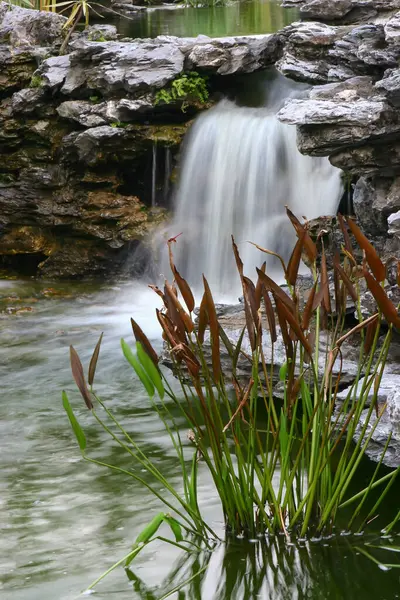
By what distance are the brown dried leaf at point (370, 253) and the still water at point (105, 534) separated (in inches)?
45.6

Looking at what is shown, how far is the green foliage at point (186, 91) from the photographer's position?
8.81 metres

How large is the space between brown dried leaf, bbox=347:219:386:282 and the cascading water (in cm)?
554

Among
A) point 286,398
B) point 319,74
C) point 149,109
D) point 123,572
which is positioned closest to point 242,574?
point 123,572

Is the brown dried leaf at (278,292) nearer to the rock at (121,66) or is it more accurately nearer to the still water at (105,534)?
the still water at (105,534)

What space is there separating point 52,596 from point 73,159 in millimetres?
6927

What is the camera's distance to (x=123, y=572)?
124 inches

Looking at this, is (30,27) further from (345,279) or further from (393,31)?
(345,279)

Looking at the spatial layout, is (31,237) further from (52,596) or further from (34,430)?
(52,596)

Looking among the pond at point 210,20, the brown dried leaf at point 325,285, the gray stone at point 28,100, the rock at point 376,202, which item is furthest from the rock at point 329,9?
the brown dried leaf at point 325,285

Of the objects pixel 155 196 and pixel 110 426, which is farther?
pixel 155 196

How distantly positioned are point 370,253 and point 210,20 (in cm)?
1341

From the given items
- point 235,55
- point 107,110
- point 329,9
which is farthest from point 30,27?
point 329,9

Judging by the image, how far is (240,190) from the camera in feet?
28.7

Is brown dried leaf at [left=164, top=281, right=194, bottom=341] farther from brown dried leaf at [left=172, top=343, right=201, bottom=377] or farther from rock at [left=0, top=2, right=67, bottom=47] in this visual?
rock at [left=0, top=2, right=67, bottom=47]
